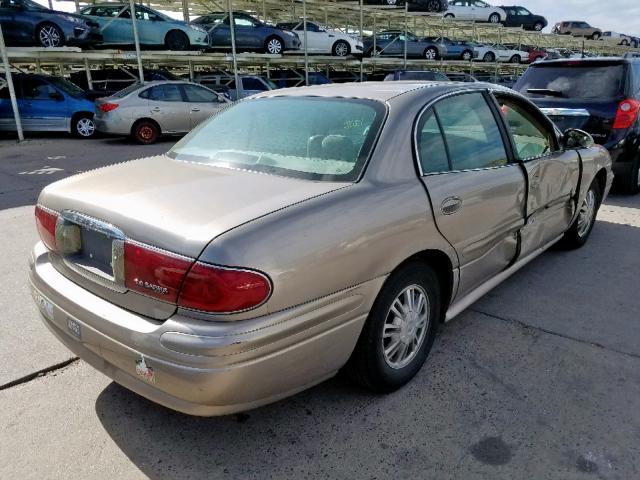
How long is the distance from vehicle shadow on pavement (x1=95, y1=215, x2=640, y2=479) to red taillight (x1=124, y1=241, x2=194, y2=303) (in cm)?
80

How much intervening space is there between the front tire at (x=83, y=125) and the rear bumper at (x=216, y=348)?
41.3 ft

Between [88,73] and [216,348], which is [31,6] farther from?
[216,348]

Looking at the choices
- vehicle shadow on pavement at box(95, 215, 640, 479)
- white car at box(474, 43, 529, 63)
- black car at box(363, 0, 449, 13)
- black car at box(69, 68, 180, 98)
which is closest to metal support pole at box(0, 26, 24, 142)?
black car at box(69, 68, 180, 98)

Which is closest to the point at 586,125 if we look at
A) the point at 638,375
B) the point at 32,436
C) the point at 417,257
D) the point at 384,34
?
the point at 638,375

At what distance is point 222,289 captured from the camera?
5.97 feet

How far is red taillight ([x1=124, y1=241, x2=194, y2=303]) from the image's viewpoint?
1870 millimetres

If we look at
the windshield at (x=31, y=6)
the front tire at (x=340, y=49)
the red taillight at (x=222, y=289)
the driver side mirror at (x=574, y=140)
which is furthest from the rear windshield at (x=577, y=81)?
the front tire at (x=340, y=49)

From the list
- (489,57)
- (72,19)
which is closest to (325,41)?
(72,19)

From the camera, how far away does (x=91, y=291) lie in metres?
Result: 2.25

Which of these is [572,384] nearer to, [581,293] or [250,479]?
[581,293]

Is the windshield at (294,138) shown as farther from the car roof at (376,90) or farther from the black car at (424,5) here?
the black car at (424,5)

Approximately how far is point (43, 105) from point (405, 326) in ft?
44.1

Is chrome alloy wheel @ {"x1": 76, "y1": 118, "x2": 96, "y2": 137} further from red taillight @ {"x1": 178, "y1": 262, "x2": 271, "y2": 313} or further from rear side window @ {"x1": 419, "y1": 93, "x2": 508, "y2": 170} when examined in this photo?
red taillight @ {"x1": 178, "y1": 262, "x2": 271, "y2": 313}

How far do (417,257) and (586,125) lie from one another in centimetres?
511
